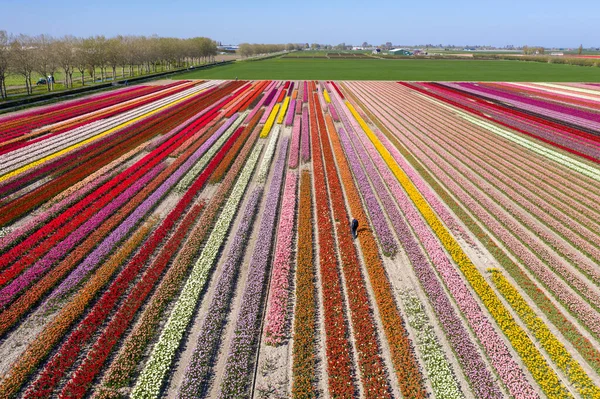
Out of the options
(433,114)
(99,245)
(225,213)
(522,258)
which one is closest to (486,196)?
(522,258)

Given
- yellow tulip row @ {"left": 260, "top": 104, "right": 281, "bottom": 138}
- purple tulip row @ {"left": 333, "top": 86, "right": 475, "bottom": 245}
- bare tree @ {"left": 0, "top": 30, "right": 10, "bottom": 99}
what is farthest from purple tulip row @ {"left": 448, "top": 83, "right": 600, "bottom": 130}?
bare tree @ {"left": 0, "top": 30, "right": 10, "bottom": 99}

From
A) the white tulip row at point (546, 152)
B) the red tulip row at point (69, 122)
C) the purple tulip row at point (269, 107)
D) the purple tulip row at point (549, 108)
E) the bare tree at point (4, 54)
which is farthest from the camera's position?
the bare tree at point (4, 54)

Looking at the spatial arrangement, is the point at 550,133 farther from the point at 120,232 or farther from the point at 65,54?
the point at 65,54

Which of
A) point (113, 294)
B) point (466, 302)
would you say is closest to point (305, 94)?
point (466, 302)

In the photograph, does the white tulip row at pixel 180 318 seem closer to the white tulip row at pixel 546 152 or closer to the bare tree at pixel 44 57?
the white tulip row at pixel 546 152

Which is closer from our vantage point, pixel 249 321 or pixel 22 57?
pixel 249 321

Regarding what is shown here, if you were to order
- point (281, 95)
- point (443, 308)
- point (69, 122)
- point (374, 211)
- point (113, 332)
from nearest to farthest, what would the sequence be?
point (113, 332), point (443, 308), point (374, 211), point (69, 122), point (281, 95)

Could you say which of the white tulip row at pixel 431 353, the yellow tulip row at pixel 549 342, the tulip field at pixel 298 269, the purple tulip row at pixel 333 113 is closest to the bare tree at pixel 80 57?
the tulip field at pixel 298 269
